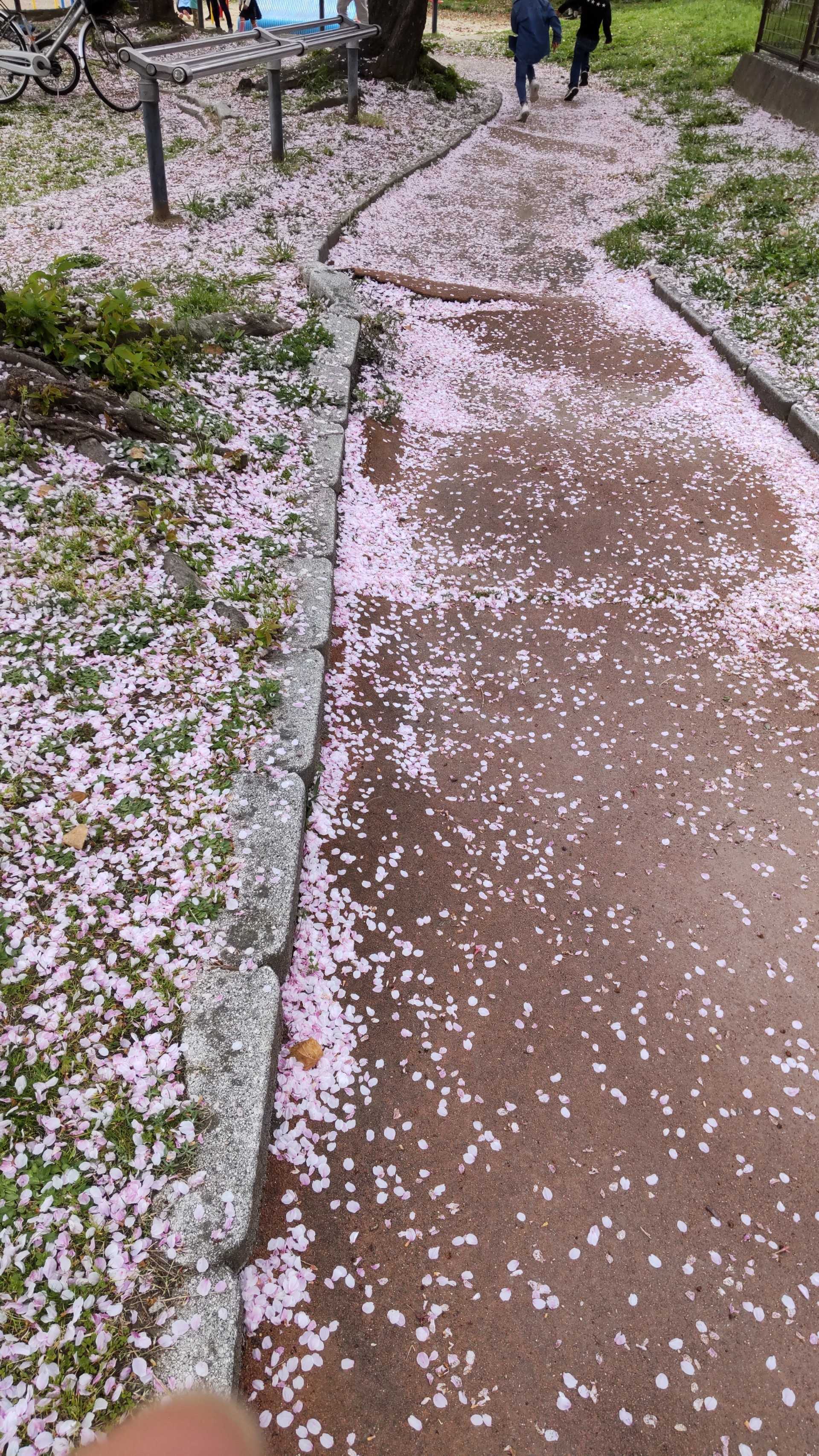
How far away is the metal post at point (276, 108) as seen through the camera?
32.0 feet

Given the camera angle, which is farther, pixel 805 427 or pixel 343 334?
pixel 343 334

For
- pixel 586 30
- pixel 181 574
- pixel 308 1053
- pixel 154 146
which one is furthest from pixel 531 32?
pixel 308 1053

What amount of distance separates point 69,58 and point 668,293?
13168mm

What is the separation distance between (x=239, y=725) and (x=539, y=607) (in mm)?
2181

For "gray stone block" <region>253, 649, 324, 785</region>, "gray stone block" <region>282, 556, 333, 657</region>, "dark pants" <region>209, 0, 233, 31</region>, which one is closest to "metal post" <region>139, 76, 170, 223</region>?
"gray stone block" <region>282, 556, 333, 657</region>

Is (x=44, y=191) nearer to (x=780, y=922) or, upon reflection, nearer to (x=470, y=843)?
(x=470, y=843)

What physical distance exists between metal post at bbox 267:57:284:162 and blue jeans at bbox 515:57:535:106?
597cm

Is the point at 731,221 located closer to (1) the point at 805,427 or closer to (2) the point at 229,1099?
(1) the point at 805,427

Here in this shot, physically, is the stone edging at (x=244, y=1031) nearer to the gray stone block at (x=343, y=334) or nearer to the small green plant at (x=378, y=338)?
the gray stone block at (x=343, y=334)

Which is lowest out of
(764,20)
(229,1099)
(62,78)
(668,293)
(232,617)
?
(229,1099)

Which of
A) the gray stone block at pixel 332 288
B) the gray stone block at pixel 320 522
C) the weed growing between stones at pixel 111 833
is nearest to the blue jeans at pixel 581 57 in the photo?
the gray stone block at pixel 332 288

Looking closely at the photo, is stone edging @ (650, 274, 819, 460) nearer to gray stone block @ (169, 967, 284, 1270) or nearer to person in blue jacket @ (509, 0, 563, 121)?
gray stone block @ (169, 967, 284, 1270)

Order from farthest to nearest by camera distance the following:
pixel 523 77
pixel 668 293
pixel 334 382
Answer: pixel 523 77, pixel 668 293, pixel 334 382

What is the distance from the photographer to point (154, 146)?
26.6 ft
